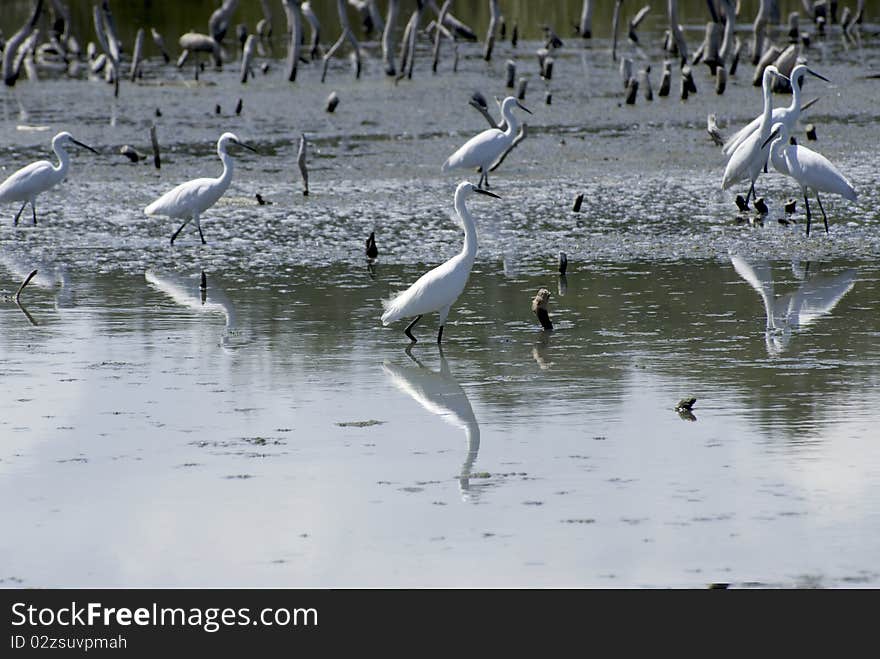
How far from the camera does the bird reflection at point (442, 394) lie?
8.34m

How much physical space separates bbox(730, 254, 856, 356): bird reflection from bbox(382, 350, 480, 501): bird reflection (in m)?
2.10

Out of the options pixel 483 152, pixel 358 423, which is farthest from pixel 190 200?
pixel 358 423

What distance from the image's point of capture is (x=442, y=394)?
9.38 meters

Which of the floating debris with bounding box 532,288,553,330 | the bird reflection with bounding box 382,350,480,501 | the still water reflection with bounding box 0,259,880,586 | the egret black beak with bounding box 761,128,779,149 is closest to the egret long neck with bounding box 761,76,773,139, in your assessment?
the egret black beak with bounding box 761,128,779,149

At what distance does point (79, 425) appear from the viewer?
28.9ft

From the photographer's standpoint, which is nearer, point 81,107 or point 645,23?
point 81,107

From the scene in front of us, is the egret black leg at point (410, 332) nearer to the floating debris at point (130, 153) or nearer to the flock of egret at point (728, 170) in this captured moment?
the flock of egret at point (728, 170)

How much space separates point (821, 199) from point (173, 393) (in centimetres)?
917

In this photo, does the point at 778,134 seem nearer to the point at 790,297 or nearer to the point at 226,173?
the point at 790,297

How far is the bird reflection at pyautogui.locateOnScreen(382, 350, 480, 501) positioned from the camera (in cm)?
834

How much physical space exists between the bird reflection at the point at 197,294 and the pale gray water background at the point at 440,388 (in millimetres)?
57

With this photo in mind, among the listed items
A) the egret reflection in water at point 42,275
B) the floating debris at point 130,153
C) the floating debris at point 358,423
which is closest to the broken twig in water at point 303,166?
the floating debris at point 130,153
